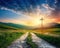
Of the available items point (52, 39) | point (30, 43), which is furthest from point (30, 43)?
point (52, 39)

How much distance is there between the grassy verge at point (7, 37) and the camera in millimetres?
2847

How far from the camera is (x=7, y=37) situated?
2904mm

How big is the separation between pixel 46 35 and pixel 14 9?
69 cm

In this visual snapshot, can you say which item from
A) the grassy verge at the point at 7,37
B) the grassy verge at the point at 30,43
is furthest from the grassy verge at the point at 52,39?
the grassy verge at the point at 7,37

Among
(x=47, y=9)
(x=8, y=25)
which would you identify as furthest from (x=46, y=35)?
(x=8, y=25)

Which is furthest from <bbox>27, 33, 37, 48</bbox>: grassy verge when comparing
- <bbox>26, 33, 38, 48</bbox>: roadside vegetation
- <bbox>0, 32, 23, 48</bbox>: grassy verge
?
<bbox>0, 32, 23, 48</bbox>: grassy verge

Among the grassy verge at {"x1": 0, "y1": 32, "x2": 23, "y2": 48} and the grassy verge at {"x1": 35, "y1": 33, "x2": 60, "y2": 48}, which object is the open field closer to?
the grassy verge at {"x1": 0, "y1": 32, "x2": 23, "y2": 48}

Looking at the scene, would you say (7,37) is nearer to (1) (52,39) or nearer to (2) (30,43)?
(2) (30,43)

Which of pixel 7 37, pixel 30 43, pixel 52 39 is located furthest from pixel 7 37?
pixel 52 39

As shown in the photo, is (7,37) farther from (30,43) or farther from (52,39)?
(52,39)

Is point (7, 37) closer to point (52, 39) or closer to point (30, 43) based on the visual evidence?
point (30, 43)

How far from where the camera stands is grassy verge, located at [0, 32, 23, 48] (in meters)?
2.85

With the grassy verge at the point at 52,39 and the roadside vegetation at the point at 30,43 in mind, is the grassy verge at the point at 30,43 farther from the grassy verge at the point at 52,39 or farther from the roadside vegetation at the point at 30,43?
the grassy verge at the point at 52,39

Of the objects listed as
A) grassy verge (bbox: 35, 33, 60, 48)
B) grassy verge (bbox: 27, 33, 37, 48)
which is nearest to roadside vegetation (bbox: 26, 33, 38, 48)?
grassy verge (bbox: 27, 33, 37, 48)
